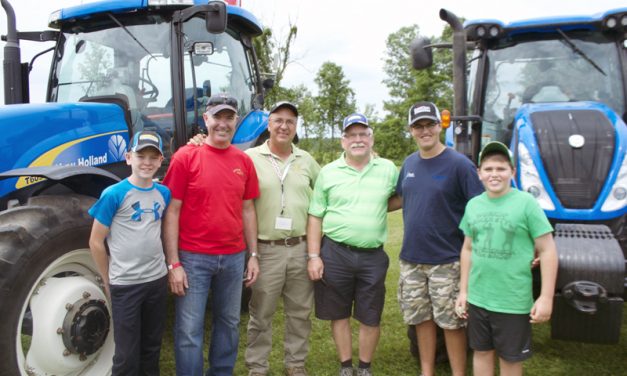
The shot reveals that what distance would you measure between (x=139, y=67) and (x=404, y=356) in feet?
9.47

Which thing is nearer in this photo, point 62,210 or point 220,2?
point 62,210

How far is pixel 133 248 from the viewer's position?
8.64 feet

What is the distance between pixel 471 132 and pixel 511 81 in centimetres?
50

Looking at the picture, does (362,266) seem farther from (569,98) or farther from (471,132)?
(569,98)

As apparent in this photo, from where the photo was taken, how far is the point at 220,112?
115 inches

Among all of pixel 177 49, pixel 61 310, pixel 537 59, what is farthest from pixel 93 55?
pixel 537 59

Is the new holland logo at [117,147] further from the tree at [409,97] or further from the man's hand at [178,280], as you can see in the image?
the tree at [409,97]

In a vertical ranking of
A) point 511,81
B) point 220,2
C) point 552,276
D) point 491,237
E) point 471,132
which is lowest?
point 552,276

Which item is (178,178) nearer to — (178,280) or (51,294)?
(178,280)

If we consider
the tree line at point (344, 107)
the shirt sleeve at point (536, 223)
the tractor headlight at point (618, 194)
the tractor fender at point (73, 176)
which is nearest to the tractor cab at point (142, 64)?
the tractor fender at point (73, 176)

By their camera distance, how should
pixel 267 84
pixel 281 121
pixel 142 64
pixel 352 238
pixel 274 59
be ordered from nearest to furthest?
pixel 352 238, pixel 281 121, pixel 142 64, pixel 267 84, pixel 274 59

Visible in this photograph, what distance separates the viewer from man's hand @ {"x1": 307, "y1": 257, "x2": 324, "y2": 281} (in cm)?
325

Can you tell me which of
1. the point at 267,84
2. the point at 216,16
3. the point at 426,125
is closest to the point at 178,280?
the point at 426,125

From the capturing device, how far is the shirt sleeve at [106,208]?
2564 mm
